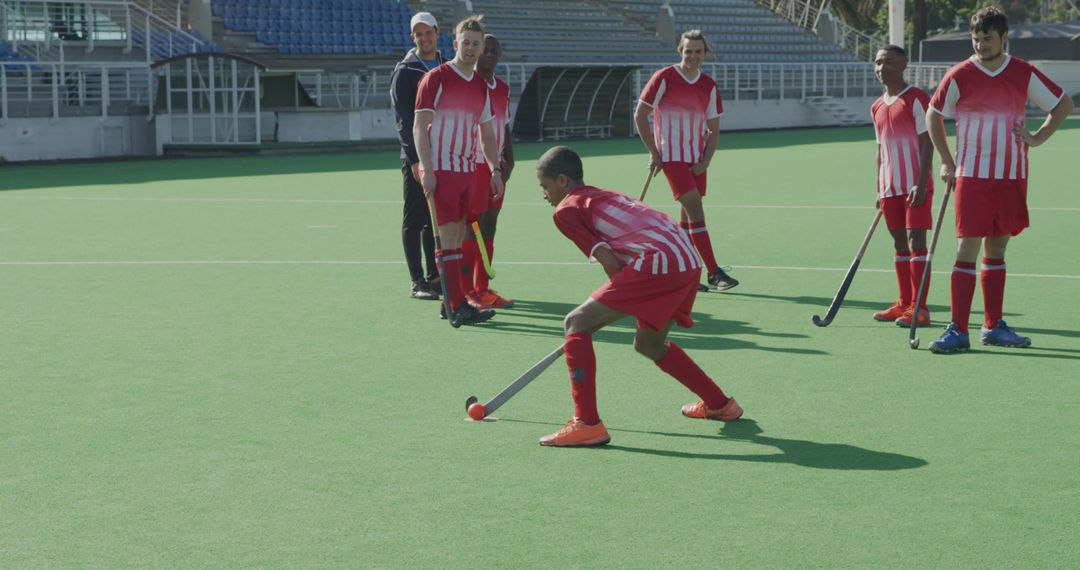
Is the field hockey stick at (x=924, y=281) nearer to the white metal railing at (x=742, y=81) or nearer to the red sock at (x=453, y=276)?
the red sock at (x=453, y=276)

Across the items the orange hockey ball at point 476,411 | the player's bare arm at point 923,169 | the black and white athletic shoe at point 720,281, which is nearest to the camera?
the orange hockey ball at point 476,411

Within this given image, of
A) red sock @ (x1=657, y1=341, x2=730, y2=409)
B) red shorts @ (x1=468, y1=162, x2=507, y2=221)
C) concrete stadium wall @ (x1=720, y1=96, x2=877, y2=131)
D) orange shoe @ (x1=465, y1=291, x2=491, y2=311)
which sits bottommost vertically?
concrete stadium wall @ (x1=720, y1=96, x2=877, y2=131)

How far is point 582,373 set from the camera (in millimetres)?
5910

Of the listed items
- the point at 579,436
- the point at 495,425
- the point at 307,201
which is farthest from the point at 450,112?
the point at 307,201

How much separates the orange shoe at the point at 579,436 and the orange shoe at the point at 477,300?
392 centimetres

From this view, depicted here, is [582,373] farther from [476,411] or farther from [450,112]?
[450,112]

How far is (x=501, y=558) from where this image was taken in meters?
4.54

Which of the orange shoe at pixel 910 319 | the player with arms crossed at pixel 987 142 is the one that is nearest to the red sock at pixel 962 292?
the player with arms crossed at pixel 987 142

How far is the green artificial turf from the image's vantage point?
474 centimetres

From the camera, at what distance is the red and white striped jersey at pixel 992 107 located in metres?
7.97

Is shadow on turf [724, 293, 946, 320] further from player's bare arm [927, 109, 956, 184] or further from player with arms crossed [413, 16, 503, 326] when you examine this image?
player with arms crossed [413, 16, 503, 326]

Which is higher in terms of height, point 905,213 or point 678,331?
point 905,213

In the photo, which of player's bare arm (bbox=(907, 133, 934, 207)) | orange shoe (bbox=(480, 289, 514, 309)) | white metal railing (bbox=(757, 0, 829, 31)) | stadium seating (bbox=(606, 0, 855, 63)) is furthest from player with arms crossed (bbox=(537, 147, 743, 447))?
white metal railing (bbox=(757, 0, 829, 31))

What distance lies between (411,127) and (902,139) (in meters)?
3.20
